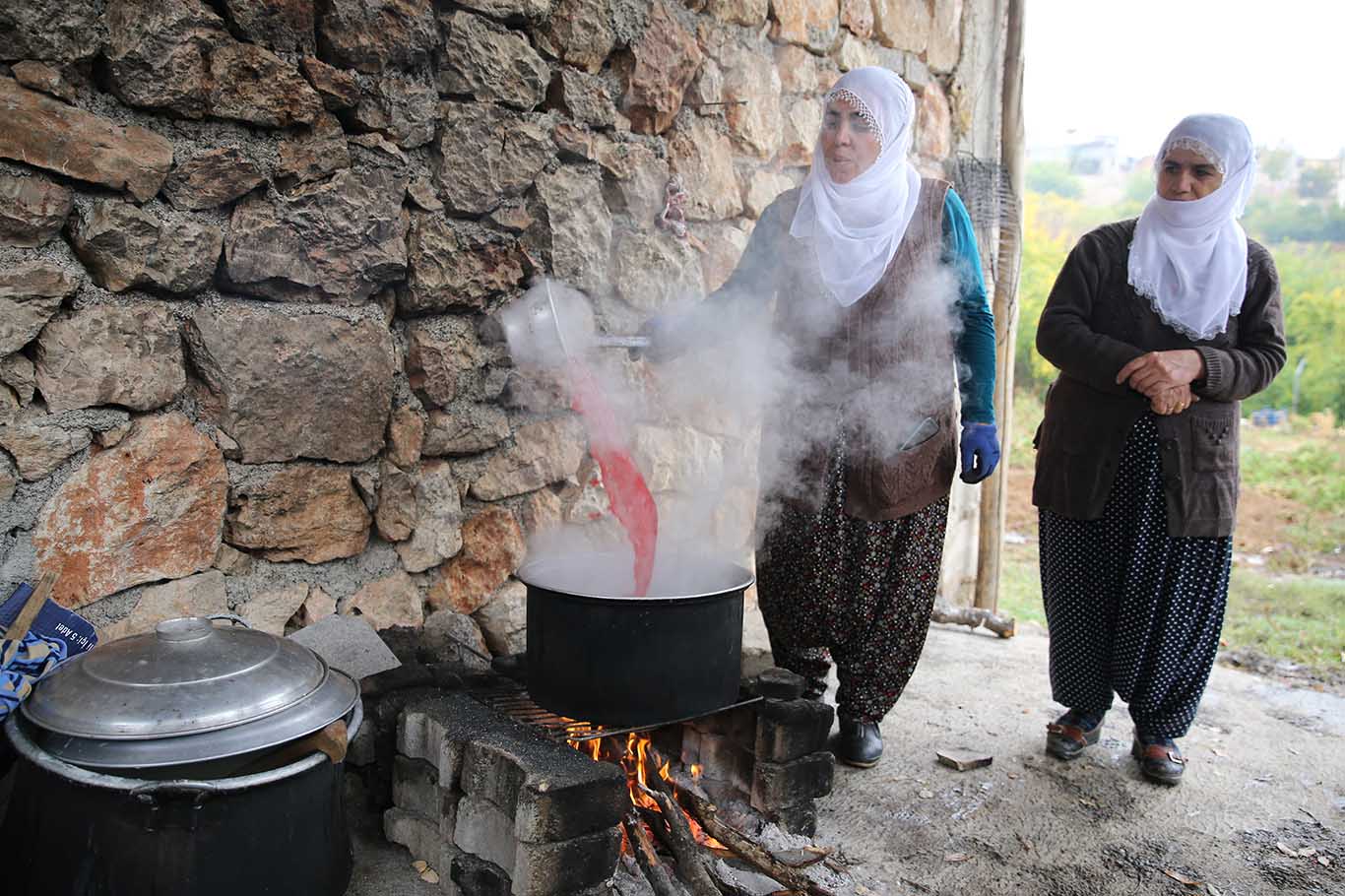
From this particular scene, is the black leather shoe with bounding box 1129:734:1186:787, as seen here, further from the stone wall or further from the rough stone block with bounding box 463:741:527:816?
the rough stone block with bounding box 463:741:527:816

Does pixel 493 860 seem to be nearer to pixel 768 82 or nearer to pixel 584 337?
pixel 584 337

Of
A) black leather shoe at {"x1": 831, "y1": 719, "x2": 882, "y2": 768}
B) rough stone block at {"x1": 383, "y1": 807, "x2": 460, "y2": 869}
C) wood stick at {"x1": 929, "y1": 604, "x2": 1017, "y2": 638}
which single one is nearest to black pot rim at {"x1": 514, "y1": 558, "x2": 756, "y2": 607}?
rough stone block at {"x1": 383, "y1": 807, "x2": 460, "y2": 869}

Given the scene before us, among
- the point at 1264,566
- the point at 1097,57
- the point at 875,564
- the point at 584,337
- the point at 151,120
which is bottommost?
the point at 1264,566

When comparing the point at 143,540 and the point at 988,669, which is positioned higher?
the point at 143,540

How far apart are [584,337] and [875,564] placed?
3.51 ft

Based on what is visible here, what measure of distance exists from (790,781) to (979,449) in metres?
1.04

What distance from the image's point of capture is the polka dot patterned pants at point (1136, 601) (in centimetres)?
288

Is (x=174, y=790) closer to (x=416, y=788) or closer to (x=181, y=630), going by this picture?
(x=181, y=630)

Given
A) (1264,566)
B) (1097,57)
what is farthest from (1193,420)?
(1097,57)

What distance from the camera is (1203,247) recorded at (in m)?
2.85

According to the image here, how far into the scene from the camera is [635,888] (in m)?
2.13

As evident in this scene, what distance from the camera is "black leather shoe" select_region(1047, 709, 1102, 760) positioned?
10.2 ft

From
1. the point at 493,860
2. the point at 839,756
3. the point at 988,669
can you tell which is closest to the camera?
the point at 493,860

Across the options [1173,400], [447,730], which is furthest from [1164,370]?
[447,730]
